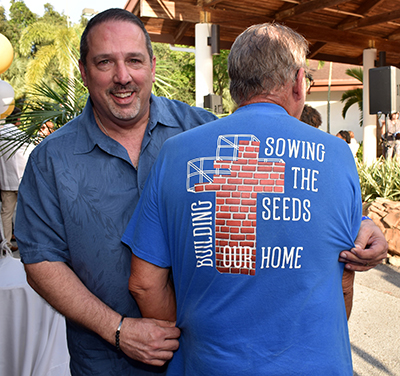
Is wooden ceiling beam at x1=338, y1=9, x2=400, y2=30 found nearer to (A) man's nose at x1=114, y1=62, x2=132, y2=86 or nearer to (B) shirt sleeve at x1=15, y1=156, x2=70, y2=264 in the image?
(A) man's nose at x1=114, y1=62, x2=132, y2=86

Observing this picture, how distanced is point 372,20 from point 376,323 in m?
7.97

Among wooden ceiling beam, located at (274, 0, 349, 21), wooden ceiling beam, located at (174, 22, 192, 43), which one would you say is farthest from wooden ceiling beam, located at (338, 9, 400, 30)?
wooden ceiling beam, located at (174, 22, 192, 43)

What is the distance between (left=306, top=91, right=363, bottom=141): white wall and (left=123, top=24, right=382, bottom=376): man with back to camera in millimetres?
24649

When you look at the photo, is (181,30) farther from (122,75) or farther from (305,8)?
(122,75)

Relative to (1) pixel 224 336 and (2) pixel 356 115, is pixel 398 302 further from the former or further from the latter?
(2) pixel 356 115

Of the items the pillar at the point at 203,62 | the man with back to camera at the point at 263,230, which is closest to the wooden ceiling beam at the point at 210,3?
the pillar at the point at 203,62

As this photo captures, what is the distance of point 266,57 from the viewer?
1.24m

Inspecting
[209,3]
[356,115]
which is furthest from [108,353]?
[356,115]

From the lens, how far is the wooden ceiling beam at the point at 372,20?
9.25 metres

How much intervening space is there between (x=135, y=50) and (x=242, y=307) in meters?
1.03

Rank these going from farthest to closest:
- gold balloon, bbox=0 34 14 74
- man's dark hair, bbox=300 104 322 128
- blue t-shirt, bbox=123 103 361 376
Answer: gold balloon, bbox=0 34 14 74 < man's dark hair, bbox=300 104 322 128 < blue t-shirt, bbox=123 103 361 376

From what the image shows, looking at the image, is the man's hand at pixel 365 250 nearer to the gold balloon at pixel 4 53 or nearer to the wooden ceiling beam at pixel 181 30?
the gold balloon at pixel 4 53

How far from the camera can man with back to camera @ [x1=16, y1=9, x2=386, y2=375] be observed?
4.87ft

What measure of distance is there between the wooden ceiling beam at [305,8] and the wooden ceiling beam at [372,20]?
1846mm
